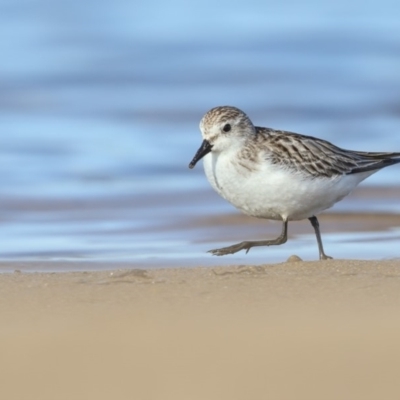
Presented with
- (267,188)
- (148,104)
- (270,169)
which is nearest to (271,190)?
(267,188)

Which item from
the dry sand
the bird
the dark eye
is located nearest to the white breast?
Answer: the bird

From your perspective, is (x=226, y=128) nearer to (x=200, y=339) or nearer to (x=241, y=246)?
(x=241, y=246)

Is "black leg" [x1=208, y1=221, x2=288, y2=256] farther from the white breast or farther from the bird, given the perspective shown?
the white breast

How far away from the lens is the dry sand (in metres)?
4.08

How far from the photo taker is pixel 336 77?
677 inches

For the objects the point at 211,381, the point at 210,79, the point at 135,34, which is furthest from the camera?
the point at 135,34

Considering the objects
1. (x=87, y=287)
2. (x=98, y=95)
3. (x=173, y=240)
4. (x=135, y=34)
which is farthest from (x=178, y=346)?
(x=135, y=34)

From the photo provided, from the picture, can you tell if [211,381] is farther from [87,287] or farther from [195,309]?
[87,287]

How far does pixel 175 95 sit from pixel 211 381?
11949 millimetres

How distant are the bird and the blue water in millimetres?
807

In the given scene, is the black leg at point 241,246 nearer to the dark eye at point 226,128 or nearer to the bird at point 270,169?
the bird at point 270,169

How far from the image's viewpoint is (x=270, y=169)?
7.15 meters

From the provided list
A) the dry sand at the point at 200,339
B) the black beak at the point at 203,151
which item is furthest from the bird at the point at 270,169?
the dry sand at the point at 200,339

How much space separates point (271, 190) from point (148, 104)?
26.9ft
